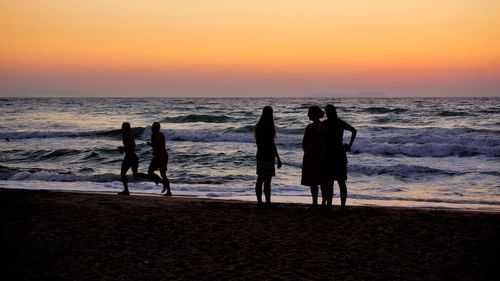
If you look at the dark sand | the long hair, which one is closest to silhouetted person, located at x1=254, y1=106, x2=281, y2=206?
the long hair

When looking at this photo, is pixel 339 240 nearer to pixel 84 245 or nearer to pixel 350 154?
pixel 84 245

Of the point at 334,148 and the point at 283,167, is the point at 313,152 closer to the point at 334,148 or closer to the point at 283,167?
the point at 334,148

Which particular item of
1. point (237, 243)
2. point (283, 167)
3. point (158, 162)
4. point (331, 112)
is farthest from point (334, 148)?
point (283, 167)

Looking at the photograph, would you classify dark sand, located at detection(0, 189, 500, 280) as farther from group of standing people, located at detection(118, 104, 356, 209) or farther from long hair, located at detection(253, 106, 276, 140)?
long hair, located at detection(253, 106, 276, 140)

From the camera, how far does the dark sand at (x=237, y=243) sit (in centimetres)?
512

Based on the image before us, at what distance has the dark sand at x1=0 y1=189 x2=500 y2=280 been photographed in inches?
202

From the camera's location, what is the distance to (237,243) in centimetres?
618

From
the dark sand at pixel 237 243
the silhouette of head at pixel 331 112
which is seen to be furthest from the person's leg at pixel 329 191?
the silhouette of head at pixel 331 112

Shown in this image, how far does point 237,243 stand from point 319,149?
2334 mm

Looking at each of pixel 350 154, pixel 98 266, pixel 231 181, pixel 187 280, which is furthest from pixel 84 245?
pixel 350 154

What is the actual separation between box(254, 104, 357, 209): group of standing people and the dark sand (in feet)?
Result: 1.84

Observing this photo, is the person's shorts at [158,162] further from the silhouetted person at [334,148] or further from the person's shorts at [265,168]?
the silhouetted person at [334,148]

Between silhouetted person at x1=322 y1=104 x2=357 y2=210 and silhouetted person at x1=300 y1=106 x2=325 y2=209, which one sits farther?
silhouetted person at x1=300 y1=106 x2=325 y2=209

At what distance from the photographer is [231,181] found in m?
14.6
